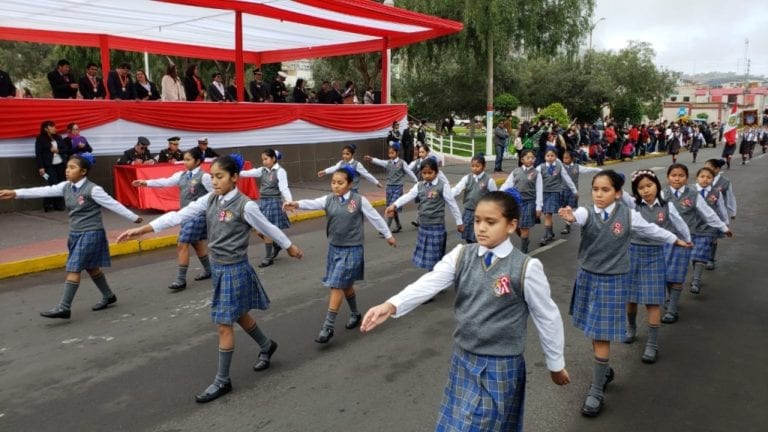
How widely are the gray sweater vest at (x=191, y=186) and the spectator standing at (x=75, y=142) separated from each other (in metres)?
5.41

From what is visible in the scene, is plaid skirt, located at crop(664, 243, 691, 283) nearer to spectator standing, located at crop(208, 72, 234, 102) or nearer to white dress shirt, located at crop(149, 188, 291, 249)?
white dress shirt, located at crop(149, 188, 291, 249)

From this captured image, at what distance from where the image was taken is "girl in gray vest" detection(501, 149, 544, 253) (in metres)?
9.20

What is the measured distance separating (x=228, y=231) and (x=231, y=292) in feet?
1.52

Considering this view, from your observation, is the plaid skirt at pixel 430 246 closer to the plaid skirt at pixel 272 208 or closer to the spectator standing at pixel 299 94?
the plaid skirt at pixel 272 208

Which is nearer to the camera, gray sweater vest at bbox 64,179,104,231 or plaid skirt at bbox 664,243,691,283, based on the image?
plaid skirt at bbox 664,243,691,283

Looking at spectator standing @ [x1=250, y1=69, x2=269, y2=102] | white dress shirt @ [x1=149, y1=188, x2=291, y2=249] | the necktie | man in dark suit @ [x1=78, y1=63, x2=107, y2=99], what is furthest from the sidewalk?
the necktie

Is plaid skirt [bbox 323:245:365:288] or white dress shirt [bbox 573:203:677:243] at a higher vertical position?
white dress shirt [bbox 573:203:677:243]

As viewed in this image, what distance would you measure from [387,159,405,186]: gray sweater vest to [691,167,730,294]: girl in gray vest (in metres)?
5.50

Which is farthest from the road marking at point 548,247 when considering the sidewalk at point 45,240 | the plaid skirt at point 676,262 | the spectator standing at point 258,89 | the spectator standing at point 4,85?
the spectator standing at point 4,85

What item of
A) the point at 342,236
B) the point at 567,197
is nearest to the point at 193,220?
the point at 342,236

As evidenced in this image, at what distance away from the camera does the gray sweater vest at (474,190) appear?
311 inches

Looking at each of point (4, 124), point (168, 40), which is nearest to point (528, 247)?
point (4, 124)

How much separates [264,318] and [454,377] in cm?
347

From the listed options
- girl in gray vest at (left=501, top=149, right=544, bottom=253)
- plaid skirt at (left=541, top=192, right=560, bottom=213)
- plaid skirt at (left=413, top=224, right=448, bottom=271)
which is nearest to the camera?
plaid skirt at (left=413, top=224, right=448, bottom=271)
